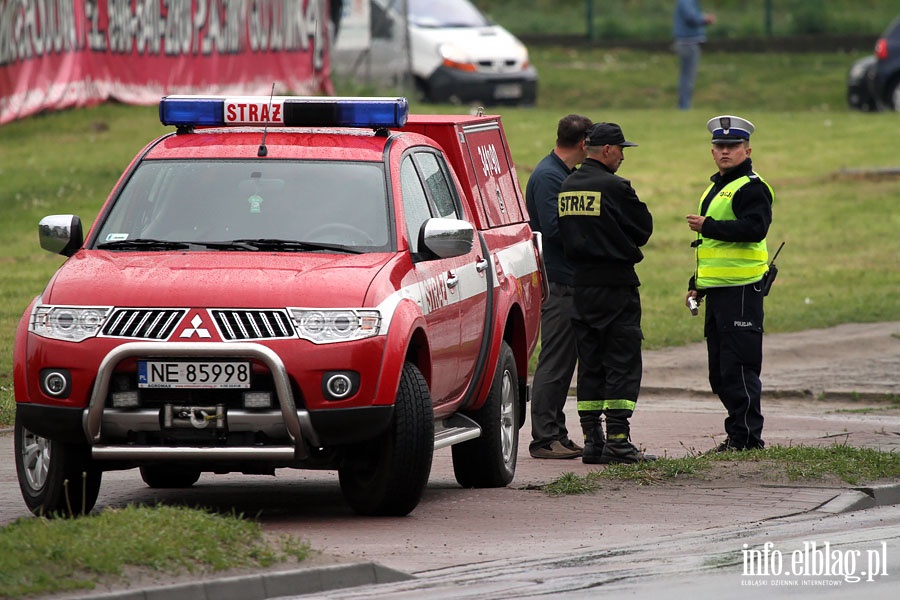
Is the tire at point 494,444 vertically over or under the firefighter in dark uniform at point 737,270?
under

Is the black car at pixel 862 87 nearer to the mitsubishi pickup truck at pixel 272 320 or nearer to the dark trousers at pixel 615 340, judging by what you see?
the dark trousers at pixel 615 340

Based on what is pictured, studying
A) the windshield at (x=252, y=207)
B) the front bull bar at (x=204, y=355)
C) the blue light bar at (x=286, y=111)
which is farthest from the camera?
the blue light bar at (x=286, y=111)

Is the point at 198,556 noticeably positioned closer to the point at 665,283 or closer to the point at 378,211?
the point at 378,211

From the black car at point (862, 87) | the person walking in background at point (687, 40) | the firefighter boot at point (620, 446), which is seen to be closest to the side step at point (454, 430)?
the firefighter boot at point (620, 446)

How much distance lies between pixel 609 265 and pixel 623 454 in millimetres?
1123

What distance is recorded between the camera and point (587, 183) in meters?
10.9

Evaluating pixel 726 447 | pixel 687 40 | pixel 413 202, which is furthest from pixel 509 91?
pixel 413 202

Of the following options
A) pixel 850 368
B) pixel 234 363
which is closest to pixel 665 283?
pixel 850 368

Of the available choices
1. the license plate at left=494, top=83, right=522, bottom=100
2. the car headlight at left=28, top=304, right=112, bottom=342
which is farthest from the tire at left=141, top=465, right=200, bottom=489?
the license plate at left=494, top=83, right=522, bottom=100

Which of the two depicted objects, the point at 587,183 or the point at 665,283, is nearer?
the point at 587,183

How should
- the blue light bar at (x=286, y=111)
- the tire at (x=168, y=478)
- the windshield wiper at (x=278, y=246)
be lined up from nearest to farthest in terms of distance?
the windshield wiper at (x=278, y=246) → the blue light bar at (x=286, y=111) → the tire at (x=168, y=478)

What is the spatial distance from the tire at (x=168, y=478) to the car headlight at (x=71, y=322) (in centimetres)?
158

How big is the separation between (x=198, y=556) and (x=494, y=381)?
322 centimetres

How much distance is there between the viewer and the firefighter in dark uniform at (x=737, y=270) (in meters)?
10.8
